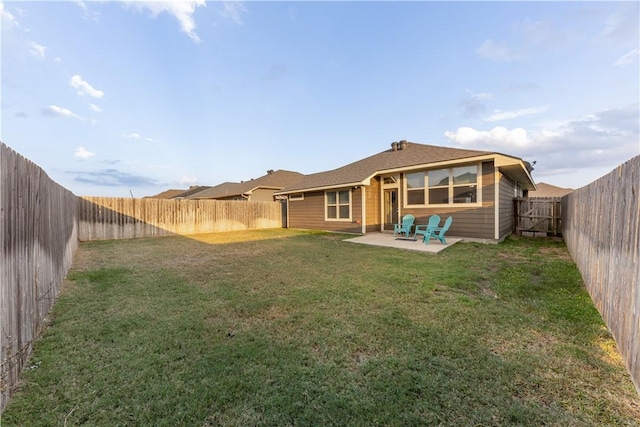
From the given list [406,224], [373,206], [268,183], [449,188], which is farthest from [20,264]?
[268,183]

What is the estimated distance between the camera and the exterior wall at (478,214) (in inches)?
342

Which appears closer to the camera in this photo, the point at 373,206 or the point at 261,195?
the point at 373,206

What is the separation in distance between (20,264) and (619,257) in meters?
5.71

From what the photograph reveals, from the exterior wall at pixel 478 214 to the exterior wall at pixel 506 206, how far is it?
19.7 inches

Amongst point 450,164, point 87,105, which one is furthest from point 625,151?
point 87,105

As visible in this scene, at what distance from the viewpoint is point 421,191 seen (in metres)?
10.4

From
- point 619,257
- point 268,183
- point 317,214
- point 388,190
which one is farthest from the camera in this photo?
point 268,183

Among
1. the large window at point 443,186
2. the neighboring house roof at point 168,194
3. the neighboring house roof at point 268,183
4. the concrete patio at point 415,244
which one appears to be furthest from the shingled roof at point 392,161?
the neighboring house roof at point 168,194

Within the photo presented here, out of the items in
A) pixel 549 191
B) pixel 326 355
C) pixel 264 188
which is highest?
pixel 549 191

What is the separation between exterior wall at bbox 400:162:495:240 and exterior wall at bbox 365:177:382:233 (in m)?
2.61

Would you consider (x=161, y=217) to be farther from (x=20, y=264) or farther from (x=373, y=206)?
(x=20, y=264)

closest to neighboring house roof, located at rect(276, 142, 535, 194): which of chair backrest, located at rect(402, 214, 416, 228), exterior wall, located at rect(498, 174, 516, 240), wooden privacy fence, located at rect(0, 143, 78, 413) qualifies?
exterior wall, located at rect(498, 174, 516, 240)

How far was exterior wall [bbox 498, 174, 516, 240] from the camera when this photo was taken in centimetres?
910

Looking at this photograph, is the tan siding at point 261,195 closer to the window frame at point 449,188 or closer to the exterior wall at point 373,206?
the exterior wall at point 373,206
